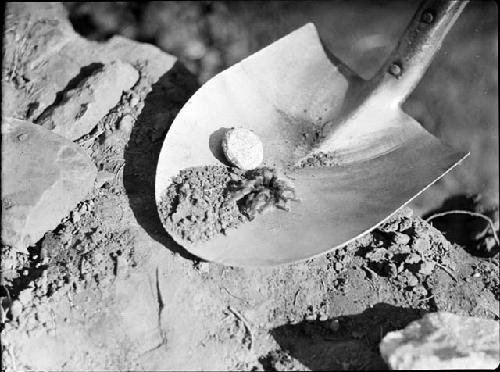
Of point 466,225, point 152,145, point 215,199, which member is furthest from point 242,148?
point 466,225

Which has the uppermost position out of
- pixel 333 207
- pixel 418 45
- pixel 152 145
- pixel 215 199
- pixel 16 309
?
pixel 418 45

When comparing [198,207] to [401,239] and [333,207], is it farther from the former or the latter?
[401,239]

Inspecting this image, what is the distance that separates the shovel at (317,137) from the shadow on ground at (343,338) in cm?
29

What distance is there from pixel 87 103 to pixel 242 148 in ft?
2.63

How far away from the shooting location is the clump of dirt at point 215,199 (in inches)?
86.7

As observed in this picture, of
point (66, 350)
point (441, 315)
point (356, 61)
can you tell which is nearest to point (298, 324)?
point (441, 315)

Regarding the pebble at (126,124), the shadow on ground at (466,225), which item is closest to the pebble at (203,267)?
the pebble at (126,124)

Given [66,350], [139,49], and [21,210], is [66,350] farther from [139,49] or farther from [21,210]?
[139,49]

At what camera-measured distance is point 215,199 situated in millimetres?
2301

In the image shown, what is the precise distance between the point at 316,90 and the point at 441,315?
48.8 inches

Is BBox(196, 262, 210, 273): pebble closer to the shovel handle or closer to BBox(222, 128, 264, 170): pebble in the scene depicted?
BBox(222, 128, 264, 170): pebble

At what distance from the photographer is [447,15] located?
249 centimetres

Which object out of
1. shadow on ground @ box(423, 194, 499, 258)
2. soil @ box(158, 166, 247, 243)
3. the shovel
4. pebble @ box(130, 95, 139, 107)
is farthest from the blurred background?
soil @ box(158, 166, 247, 243)

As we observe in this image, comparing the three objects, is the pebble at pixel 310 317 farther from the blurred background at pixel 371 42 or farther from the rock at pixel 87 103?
the rock at pixel 87 103
